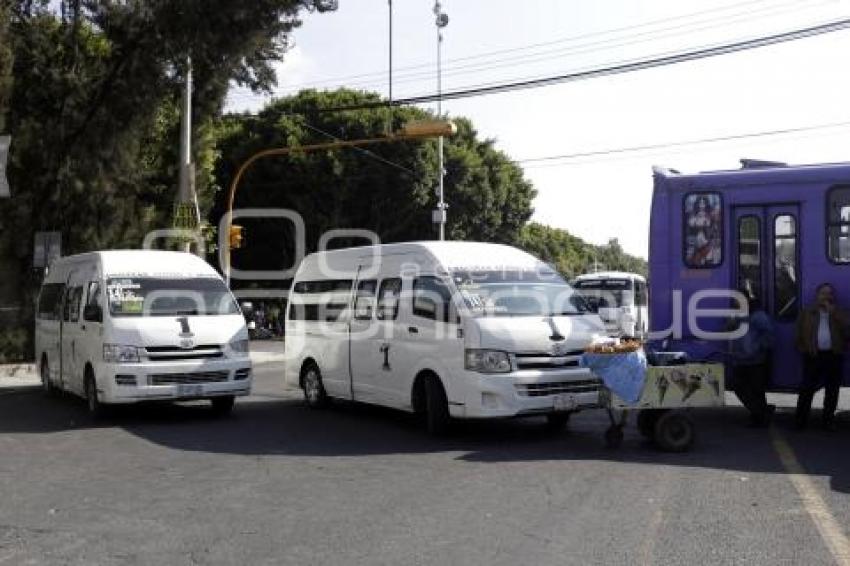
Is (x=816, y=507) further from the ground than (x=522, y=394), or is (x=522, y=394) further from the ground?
(x=522, y=394)

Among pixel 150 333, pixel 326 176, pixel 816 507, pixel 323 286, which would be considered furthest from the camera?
pixel 326 176

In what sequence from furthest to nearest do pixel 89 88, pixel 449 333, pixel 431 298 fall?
pixel 89 88, pixel 431 298, pixel 449 333

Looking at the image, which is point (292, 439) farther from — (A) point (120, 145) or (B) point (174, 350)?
(A) point (120, 145)

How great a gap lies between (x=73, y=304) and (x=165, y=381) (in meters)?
2.88

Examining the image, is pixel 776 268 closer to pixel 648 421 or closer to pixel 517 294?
pixel 648 421

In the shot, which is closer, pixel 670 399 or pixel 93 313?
pixel 670 399

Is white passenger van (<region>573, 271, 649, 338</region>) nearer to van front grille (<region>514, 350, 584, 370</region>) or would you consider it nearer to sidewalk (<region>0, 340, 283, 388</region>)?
sidewalk (<region>0, 340, 283, 388</region>)

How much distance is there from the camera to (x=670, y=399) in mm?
9969

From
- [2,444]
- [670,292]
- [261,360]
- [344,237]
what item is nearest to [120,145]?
[261,360]

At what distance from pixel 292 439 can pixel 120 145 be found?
14.2 m

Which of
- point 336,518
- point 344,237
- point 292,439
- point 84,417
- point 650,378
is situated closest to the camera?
point 336,518

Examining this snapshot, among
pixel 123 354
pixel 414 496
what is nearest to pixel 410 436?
pixel 414 496

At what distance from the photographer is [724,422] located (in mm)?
12148

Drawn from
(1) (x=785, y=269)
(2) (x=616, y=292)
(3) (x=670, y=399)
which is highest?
(1) (x=785, y=269)
